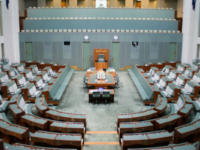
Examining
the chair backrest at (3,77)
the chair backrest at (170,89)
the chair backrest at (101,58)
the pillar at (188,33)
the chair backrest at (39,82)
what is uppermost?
the pillar at (188,33)

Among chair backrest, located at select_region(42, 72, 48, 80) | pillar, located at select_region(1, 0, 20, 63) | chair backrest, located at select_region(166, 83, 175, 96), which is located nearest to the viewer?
chair backrest, located at select_region(166, 83, 175, 96)

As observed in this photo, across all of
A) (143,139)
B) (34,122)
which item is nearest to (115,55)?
(34,122)

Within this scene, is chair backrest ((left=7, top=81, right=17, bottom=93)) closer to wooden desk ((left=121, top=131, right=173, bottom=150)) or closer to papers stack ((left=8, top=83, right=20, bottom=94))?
papers stack ((left=8, top=83, right=20, bottom=94))

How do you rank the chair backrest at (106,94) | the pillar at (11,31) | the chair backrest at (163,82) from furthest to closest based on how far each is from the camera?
the pillar at (11,31)
the chair backrest at (163,82)
the chair backrest at (106,94)

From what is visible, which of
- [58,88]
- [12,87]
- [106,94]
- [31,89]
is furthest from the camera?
[58,88]

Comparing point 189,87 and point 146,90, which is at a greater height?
point 189,87

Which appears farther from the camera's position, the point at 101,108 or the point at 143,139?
the point at 101,108

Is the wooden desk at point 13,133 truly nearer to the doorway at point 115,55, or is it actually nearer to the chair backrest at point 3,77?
the chair backrest at point 3,77

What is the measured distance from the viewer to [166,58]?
1964cm

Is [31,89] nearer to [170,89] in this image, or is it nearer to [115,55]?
[170,89]

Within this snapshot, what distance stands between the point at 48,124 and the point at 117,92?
6258 millimetres

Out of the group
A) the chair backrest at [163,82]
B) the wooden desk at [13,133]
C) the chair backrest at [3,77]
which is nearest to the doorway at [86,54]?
the chair backrest at [3,77]

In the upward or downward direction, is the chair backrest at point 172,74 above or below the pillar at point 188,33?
below

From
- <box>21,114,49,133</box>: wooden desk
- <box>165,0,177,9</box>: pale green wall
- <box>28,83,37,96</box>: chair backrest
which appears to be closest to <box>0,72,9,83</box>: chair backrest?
<box>28,83,37,96</box>: chair backrest
